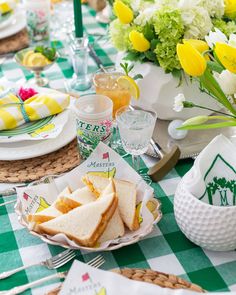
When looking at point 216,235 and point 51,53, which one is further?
point 51,53

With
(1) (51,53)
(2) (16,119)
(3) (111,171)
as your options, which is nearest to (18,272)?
(3) (111,171)

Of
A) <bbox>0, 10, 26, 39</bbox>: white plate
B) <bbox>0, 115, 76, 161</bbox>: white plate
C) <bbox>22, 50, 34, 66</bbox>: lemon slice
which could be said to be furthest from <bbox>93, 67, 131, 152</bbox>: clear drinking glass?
→ <bbox>0, 10, 26, 39</bbox>: white plate

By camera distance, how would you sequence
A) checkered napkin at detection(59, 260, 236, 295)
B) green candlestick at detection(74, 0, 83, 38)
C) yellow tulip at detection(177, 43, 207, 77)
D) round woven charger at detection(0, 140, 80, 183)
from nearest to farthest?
checkered napkin at detection(59, 260, 236, 295), yellow tulip at detection(177, 43, 207, 77), round woven charger at detection(0, 140, 80, 183), green candlestick at detection(74, 0, 83, 38)

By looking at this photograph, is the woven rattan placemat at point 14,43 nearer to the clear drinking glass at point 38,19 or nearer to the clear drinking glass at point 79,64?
the clear drinking glass at point 38,19

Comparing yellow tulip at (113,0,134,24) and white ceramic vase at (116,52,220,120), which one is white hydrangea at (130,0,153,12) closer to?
yellow tulip at (113,0,134,24)

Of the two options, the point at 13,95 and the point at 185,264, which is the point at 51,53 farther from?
the point at 185,264

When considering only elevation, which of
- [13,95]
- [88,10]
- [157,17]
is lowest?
[88,10]

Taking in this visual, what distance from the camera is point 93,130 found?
1341mm

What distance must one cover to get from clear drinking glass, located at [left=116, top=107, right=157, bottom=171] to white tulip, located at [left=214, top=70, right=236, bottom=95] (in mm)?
208

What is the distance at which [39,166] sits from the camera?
1.37 metres

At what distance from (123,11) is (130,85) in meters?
0.19

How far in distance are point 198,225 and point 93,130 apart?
376 millimetres

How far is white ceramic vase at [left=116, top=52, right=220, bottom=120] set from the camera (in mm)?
1442

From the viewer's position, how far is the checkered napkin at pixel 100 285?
0.95 metres
